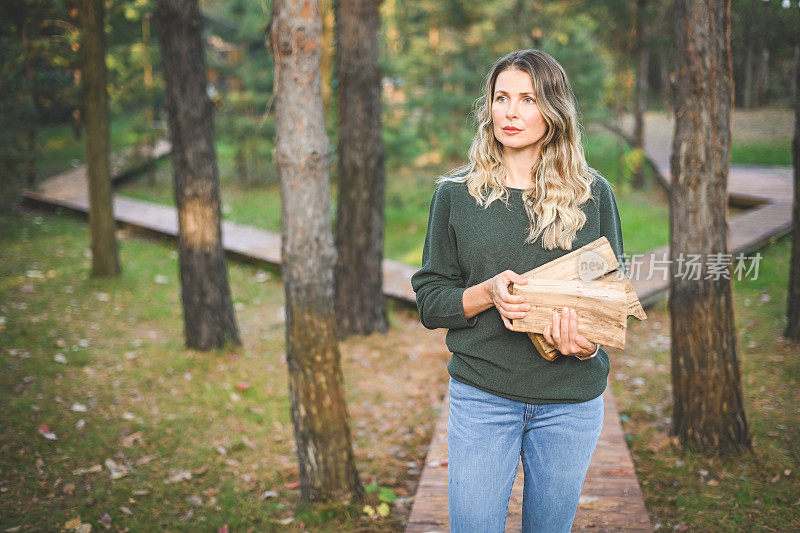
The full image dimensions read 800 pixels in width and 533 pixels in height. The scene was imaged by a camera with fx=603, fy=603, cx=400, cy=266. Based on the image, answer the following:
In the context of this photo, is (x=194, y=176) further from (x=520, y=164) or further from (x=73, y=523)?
(x=520, y=164)

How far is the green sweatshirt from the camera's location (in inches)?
81.4

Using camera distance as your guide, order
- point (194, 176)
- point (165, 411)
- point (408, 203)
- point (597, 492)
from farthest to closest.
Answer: point (408, 203) → point (194, 176) → point (165, 411) → point (597, 492)

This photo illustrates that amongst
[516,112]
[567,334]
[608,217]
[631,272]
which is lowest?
[631,272]

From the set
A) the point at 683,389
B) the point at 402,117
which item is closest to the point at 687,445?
the point at 683,389

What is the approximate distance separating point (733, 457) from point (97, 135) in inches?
300

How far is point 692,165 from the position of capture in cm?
396

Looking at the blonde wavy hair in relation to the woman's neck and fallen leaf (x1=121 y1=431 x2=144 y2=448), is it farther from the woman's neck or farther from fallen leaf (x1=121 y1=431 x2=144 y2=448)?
fallen leaf (x1=121 y1=431 x2=144 y2=448)

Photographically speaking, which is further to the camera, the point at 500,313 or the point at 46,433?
the point at 46,433

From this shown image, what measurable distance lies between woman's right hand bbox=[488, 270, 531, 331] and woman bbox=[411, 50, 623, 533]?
0.05 metres

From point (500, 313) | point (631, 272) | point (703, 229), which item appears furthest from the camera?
point (631, 272)

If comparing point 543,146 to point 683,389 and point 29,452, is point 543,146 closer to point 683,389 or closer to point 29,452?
point 683,389

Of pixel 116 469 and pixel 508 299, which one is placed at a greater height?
pixel 508 299

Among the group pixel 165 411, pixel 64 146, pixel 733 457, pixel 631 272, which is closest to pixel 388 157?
pixel 631 272

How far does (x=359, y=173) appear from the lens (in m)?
6.54
